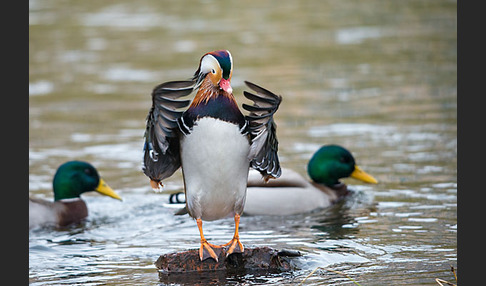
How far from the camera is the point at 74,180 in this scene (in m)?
9.59

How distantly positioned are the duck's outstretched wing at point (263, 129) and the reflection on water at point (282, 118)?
0.88m

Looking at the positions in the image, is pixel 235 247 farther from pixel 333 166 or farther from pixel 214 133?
pixel 333 166

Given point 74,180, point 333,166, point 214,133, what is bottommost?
point 74,180

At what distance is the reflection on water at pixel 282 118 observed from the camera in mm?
7566

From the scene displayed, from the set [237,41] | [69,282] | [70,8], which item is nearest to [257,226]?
[69,282]

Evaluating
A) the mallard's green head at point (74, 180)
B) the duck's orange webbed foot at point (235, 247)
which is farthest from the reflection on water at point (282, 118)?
the mallard's green head at point (74, 180)

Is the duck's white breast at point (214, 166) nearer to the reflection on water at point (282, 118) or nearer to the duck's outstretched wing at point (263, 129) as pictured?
the duck's outstretched wing at point (263, 129)

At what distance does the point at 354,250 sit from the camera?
7.52m

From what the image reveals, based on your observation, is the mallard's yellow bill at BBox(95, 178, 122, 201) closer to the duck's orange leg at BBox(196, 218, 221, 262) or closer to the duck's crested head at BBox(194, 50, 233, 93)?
the duck's orange leg at BBox(196, 218, 221, 262)

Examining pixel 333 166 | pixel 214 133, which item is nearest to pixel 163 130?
pixel 214 133

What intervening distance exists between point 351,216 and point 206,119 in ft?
11.1

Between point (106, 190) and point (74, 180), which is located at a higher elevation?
point (74, 180)

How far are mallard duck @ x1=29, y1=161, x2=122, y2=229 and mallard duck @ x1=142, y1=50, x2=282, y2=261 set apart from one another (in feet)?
10.4

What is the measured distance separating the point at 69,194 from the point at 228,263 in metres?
3.30
